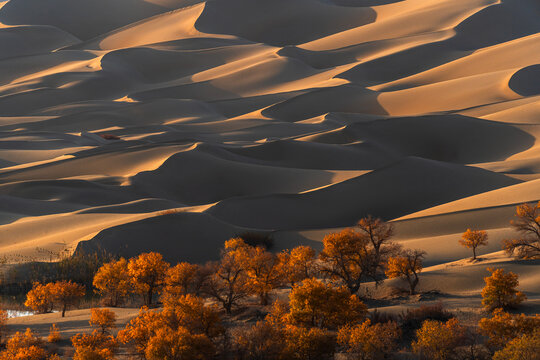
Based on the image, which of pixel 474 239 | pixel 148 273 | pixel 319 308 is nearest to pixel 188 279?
pixel 148 273

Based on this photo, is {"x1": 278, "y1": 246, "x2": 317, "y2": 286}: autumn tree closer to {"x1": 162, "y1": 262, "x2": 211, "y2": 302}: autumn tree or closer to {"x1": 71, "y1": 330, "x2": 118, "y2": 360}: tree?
{"x1": 162, "y1": 262, "x2": 211, "y2": 302}: autumn tree

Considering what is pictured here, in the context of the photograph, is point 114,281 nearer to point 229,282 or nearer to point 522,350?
point 229,282

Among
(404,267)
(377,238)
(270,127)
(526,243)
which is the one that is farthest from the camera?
(270,127)

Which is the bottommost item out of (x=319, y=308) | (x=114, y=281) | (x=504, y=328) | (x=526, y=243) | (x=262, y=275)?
(x=504, y=328)

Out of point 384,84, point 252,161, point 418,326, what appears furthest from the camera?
point 384,84

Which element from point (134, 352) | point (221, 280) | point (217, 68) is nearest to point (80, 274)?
point (221, 280)

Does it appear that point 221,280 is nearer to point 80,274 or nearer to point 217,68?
point 80,274
